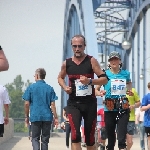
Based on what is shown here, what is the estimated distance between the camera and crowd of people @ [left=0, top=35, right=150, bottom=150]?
27.9 feet

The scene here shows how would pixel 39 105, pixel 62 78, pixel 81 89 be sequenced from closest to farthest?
pixel 81 89, pixel 62 78, pixel 39 105

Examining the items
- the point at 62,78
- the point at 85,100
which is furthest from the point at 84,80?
the point at 62,78

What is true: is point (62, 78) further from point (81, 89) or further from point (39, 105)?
point (39, 105)

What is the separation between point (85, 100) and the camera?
28.1 ft

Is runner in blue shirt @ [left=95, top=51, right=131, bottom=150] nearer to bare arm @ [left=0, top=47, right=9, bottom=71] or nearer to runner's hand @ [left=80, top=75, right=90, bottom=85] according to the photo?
runner's hand @ [left=80, top=75, right=90, bottom=85]

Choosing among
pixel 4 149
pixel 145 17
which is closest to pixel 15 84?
pixel 145 17

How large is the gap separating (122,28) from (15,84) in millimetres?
124063

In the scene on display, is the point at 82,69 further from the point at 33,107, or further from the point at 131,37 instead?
the point at 131,37

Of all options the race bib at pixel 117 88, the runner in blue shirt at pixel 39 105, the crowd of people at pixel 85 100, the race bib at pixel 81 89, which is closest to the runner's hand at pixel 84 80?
the crowd of people at pixel 85 100

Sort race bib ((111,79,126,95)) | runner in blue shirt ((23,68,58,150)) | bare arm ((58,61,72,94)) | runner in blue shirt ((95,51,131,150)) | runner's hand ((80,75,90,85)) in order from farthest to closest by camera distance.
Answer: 1. runner in blue shirt ((23,68,58,150))
2. race bib ((111,79,126,95))
3. runner in blue shirt ((95,51,131,150))
4. bare arm ((58,61,72,94))
5. runner's hand ((80,75,90,85))

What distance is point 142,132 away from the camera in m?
16.9

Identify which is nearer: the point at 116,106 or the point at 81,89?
the point at 81,89

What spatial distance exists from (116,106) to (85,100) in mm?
1913

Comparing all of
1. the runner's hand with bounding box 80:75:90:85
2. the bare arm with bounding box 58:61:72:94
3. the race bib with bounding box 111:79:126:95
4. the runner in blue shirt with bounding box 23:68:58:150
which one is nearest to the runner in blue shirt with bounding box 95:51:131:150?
the race bib with bounding box 111:79:126:95
